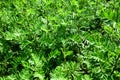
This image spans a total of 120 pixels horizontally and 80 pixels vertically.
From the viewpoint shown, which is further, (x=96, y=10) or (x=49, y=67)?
(x=96, y=10)

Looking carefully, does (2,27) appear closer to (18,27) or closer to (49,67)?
(18,27)

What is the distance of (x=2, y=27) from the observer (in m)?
3.38

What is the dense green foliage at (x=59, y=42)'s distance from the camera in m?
2.43

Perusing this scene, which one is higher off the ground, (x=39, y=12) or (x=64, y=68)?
(x=39, y=12)

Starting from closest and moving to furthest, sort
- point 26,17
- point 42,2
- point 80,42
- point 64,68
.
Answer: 1. point 64,68
2. point 80,42
3. point 26,17
4. point 42,2

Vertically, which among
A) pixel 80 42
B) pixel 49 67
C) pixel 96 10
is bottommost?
pixel 49 67

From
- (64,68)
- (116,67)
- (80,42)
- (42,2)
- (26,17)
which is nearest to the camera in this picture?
(116,67)

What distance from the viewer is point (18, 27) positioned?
315 cm

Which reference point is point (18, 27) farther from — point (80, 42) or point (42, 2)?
point (80, 42)

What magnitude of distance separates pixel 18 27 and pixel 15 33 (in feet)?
0.73

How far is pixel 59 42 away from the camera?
297cm

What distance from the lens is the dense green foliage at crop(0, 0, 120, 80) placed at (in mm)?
2434

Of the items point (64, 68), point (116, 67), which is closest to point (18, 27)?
point (64, 68)

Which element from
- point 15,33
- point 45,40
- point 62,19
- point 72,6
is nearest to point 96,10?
point 72,6
